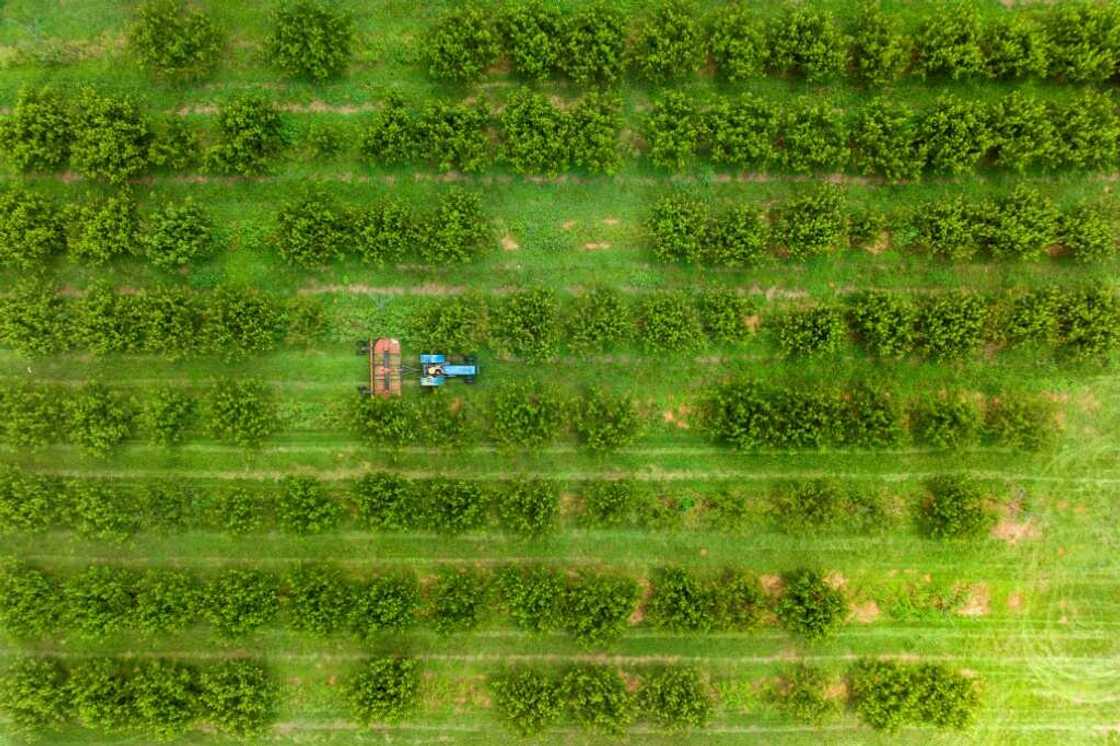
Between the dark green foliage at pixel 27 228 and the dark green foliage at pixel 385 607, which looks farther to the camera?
the dark green foliage at pixel 27 228

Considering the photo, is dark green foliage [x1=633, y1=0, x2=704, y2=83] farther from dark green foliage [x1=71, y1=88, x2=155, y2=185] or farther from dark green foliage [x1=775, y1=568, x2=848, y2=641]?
dark green foliage [x1=775, y1=568, x2=848, y2=641]

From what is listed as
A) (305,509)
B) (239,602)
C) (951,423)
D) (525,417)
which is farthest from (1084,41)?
(239,602)

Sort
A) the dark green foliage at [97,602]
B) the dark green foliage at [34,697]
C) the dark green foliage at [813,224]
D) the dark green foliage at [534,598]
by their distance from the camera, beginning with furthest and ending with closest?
the dark green foliage at [813,224] < the dark green foliage at [97,602] < the dark green foliage at [534,598] < the dark green foliage at [34,697]

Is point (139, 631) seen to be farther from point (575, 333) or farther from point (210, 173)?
point (575, 333)

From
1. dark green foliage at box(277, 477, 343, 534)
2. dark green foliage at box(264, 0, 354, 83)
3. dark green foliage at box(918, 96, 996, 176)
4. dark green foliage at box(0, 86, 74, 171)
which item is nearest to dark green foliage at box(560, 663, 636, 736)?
dark green foliage at box(277, 477, 343, 534)

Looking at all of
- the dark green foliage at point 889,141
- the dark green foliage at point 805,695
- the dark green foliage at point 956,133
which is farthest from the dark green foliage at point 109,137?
the dark green foliage at point 805,695

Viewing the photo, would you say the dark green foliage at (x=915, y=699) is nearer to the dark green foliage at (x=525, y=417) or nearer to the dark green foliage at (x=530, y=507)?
the dark green foliage at (x=530, y=507)
